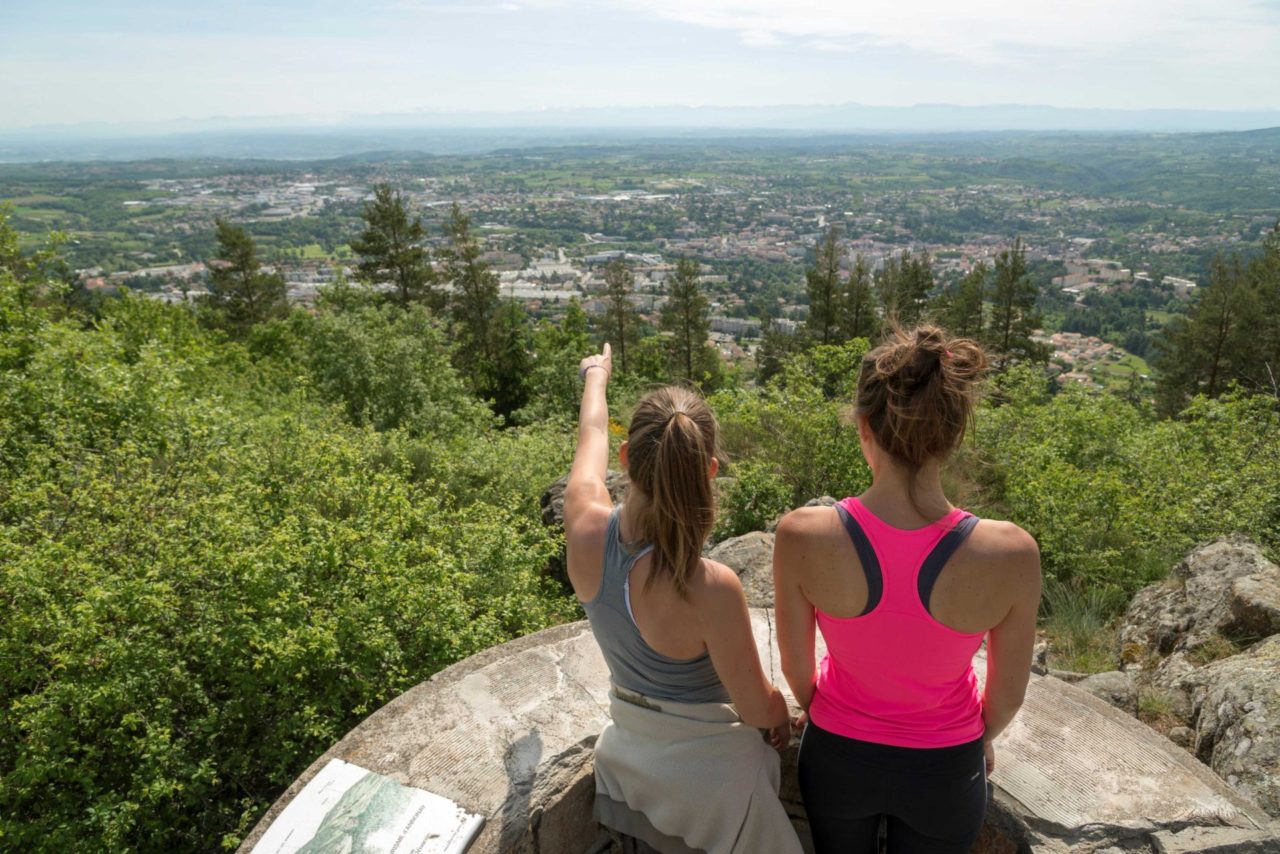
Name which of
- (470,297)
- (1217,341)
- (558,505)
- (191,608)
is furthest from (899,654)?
(470,297)

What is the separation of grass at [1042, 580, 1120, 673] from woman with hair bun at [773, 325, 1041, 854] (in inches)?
165

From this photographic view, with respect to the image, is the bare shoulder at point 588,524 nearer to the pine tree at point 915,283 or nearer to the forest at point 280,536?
the forest at point 280,536

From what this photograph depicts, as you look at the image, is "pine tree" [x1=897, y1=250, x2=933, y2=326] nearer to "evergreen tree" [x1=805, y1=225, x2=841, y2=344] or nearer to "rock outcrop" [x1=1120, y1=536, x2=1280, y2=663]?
"evergreen tree" [x1=805, y1=225, x2=841, y2=344]

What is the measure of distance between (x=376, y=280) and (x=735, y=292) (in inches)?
1698

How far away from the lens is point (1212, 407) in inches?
452

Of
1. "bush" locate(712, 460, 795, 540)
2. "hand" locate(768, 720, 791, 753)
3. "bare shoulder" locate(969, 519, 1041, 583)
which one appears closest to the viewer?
"bare shoulder" locate(969, 519, 1041, 583)

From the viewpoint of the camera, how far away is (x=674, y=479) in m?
2.09

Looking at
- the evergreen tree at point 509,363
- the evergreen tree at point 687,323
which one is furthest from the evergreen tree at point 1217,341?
the evergreen tree at point 509,363

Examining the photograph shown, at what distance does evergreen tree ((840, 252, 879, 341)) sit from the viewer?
2967 cm

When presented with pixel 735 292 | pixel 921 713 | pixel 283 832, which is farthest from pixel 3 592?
pixel 735 292

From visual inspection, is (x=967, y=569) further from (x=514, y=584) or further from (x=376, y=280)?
(x=376, y=280)

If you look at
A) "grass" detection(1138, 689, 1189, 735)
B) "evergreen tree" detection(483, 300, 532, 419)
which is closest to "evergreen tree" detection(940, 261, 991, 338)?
"evergreen tree" detection(483, 300, 532, 419)

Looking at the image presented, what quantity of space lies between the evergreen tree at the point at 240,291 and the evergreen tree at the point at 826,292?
2323 cm

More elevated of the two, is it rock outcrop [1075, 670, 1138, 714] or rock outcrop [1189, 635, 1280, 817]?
rock outcrop [1189, 635, 1280, 817]
